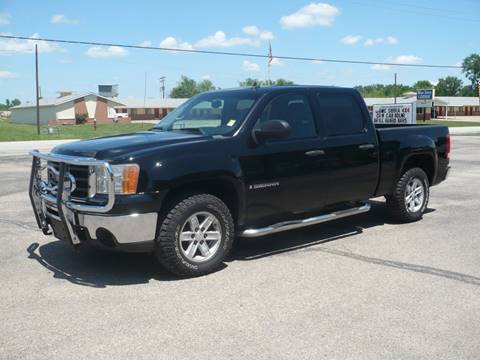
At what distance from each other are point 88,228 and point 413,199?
4.75 metres

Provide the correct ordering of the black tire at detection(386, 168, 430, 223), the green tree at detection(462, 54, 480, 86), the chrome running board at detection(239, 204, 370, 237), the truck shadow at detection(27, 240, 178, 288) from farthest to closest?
the green tree at detection(462, 54, 480, 86) → the black tire at detection(386, 168, 430, 223) → the chrome running board at detection(239, 204, 370, 237) → the truck shadow at detection(27, 240, 178, 288)

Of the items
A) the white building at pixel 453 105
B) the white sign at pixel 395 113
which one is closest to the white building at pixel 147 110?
the white building at pixel 453 105

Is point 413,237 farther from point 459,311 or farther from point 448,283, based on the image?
point 459,311

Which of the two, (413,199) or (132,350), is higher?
(413,199)

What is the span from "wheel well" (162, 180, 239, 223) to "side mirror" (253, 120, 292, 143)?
58 centimetres

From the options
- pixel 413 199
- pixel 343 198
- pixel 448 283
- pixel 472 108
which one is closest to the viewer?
pixel 448 283

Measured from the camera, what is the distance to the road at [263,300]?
146 inches

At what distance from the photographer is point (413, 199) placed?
7.71 metres

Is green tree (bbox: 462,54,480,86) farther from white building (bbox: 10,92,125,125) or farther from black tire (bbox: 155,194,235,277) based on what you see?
black tire (bbox: 155,194,235,277)

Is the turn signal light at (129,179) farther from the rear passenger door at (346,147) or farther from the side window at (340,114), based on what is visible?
the side window at (340,114)

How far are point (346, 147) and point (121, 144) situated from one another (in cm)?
272

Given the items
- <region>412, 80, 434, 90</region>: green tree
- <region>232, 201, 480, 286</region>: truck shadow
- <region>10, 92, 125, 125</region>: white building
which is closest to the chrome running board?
<region>232, 201, 480, 286</region>: truck shadow

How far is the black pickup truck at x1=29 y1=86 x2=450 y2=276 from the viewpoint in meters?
4.84

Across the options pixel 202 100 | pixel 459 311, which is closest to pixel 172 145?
pixel 202 100
